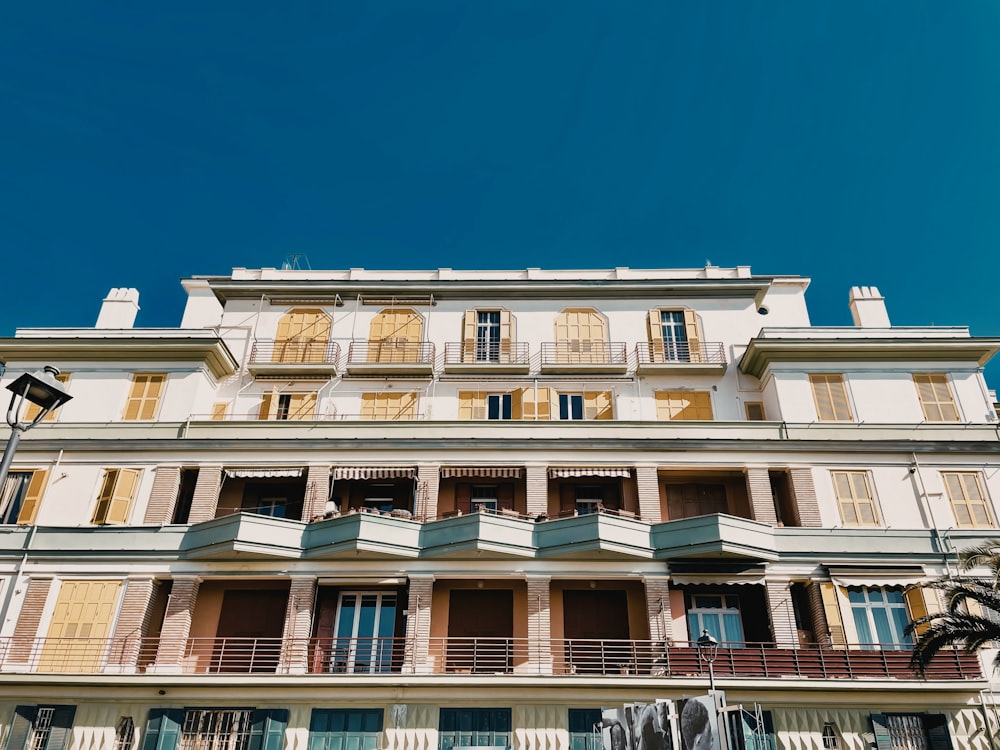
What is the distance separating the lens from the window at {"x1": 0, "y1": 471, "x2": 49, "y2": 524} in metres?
28.4

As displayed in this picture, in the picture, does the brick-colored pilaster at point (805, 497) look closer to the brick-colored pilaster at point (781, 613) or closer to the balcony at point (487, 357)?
the brick-colored pilaster at point (781, 613)

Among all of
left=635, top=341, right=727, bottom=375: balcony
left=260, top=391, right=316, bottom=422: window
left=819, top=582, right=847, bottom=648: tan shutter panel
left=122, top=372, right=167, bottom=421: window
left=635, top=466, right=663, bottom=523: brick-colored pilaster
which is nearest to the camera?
left=819, top=582, right=847, bottom=648: tan shutter panel

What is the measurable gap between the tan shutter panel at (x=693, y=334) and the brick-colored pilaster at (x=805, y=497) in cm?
697

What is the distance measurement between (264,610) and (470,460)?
891 cm

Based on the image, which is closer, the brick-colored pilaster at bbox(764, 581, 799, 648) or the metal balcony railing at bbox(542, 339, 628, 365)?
the brick-colored pilaster at bbox(764, 581, 799, 648)

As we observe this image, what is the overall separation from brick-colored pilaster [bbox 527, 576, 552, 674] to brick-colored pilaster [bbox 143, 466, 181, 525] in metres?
13.0

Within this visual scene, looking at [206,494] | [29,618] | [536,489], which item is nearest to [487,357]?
[536,489]

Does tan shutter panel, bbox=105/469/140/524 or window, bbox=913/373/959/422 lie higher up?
window, bbox=913/373/959/422

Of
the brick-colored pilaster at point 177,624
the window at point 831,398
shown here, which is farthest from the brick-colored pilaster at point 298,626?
the window at point 831,398

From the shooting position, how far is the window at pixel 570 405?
1296 inches

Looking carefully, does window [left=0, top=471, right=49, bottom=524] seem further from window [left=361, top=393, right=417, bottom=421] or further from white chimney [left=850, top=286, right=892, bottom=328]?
white chimney [left=850, top=286, right=892, bottom=328]

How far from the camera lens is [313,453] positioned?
29.5 metres

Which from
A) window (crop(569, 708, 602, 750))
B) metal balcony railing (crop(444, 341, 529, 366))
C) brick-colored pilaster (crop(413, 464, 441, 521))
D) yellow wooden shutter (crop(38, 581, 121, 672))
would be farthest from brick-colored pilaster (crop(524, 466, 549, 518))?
yellow wooden shutter (crop(38, 581, 121, 672))

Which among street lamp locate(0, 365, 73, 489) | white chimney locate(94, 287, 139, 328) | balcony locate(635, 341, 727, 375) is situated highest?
white chimney locate(94, 287, 139, 328)
